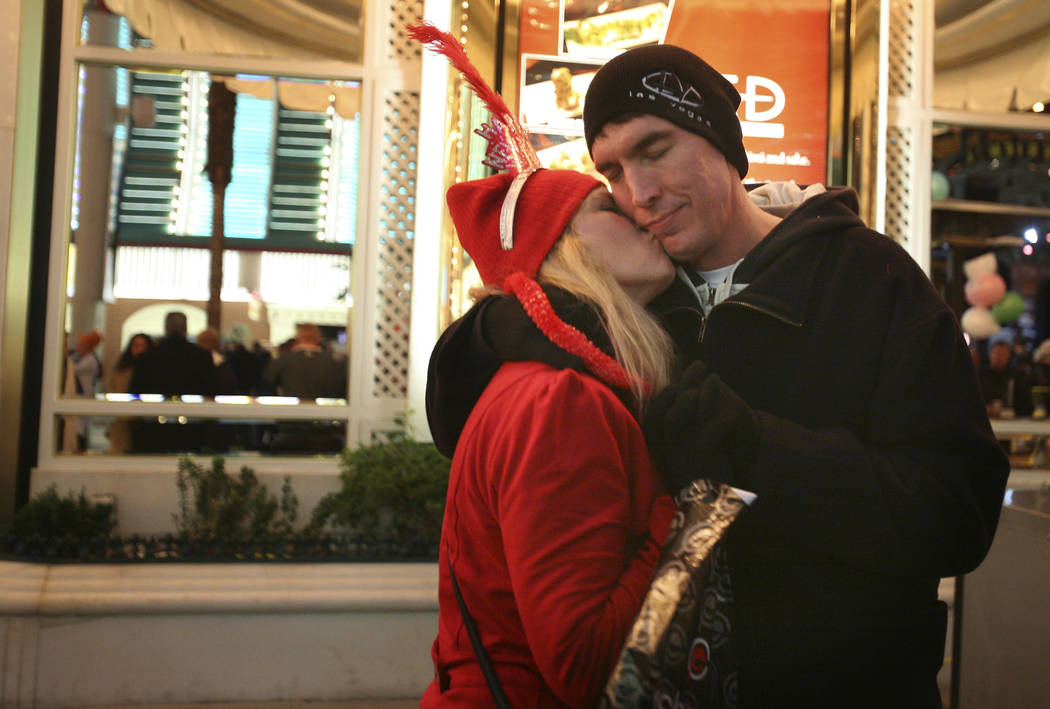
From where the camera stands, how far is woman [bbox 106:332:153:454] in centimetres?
579

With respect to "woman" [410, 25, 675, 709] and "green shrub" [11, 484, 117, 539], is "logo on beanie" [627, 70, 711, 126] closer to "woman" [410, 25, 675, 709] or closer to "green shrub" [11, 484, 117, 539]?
"woman" [410, 25, 675, 709]

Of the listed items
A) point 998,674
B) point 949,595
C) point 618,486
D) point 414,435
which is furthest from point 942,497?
point 414,435

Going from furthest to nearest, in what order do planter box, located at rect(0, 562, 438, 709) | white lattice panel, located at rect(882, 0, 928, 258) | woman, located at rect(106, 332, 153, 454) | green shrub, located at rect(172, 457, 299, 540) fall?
white lattice panel, located at rect(882, 0, 928, 258) < woman, located at rect(106, 332, 153, 454) < green shrub, located at rect(172, 457, 299, 540) < planter box, located at rect(0, 562, 438, 709)

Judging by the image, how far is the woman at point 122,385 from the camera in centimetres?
579

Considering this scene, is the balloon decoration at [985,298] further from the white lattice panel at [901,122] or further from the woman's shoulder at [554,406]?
the woman's shoulder at [554,406]

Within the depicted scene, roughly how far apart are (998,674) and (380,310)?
403 cm

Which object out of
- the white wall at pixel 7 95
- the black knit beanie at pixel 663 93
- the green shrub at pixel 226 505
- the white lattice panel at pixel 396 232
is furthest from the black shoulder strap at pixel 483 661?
the white wall at pixel 7 95

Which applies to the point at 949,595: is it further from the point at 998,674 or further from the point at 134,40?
the point at 134,40

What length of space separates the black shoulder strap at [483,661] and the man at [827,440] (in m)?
0.42

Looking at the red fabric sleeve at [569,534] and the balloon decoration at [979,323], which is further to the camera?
the balloon decoration at [979,323]

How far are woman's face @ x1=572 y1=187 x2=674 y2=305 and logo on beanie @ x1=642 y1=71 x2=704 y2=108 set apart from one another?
234 mm

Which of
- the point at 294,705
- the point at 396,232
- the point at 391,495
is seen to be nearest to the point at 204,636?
the point at 294,705

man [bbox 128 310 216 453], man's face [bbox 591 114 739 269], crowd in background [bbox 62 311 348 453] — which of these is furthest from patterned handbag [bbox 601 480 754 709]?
man [bbox 128 310 216 453]

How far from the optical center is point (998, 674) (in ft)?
10.6
